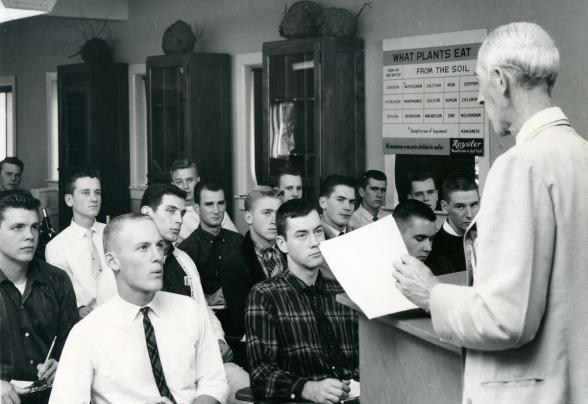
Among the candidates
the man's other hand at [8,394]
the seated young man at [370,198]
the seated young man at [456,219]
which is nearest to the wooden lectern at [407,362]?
the man's other hand at [8,394]

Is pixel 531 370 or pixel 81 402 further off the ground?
pixel 531 370

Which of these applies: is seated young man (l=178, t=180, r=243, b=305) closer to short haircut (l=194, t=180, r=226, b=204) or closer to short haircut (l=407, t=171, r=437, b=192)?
short haircut (l=194, t=180, r=226, b=204)

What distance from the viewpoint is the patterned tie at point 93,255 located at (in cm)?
458

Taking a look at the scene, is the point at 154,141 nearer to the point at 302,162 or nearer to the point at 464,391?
the point at 302,162

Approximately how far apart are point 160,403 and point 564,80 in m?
3.46

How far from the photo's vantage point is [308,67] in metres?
6.15

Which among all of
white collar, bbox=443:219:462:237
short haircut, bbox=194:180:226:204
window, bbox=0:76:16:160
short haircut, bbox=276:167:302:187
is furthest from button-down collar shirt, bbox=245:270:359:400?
window, bbox=0:76:16:160

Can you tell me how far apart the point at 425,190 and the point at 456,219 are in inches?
38.7

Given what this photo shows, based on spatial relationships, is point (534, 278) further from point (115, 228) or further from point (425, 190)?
point (425, 190)

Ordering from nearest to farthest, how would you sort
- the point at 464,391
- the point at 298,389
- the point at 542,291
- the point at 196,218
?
the point at 542,291 → the point at 464,391 → the point at 298,389 → the point at 196,218

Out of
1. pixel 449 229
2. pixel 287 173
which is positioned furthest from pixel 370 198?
pixel 449 229

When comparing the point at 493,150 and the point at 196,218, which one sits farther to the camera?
the point at 196,218

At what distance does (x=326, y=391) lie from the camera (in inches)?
99.1

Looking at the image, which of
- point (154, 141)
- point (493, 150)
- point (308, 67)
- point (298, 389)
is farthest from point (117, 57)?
point (298, 389)
